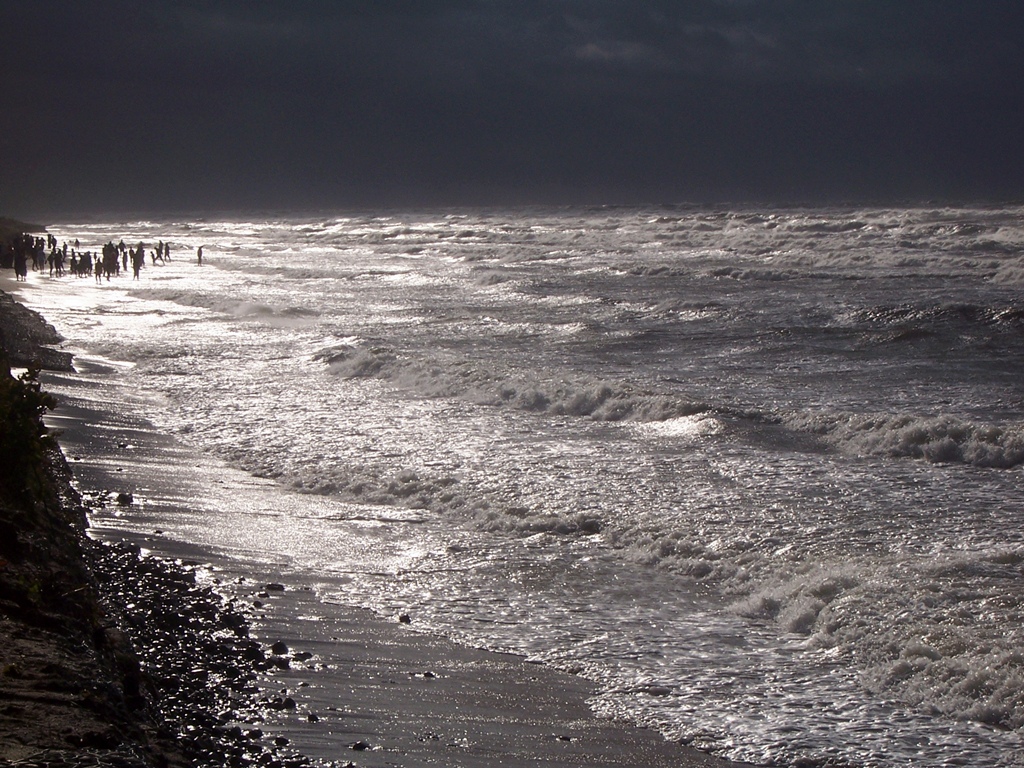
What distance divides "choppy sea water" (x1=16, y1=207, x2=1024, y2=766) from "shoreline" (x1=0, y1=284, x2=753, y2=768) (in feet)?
0.79

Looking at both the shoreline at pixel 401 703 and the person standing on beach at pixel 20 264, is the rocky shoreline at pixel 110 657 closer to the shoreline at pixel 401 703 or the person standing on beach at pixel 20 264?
the shoreline at pixel 401 703

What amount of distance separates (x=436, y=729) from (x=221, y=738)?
114 centimetres

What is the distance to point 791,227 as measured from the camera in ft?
183

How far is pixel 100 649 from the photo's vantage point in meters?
5.43

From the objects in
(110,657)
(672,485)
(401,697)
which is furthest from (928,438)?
(110,657)

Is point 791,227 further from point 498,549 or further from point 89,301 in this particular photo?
point 498,549

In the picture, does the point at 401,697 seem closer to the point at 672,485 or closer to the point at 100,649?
the point at 100,649

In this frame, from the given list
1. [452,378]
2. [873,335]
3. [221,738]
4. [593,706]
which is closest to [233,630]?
[221,738]

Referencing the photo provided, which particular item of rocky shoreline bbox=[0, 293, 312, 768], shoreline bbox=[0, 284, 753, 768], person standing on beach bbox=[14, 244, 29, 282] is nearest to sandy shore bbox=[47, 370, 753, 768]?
shoreline bbox=[0, 284, 753, 768]

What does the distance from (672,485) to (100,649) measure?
6688 millimetres

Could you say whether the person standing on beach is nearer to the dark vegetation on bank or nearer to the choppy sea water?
the choppy sea water

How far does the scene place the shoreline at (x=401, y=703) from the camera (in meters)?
5.46

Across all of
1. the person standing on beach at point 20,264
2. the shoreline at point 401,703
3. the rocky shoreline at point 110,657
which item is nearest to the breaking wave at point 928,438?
the shoreline at point 401,703

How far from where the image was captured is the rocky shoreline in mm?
4273
